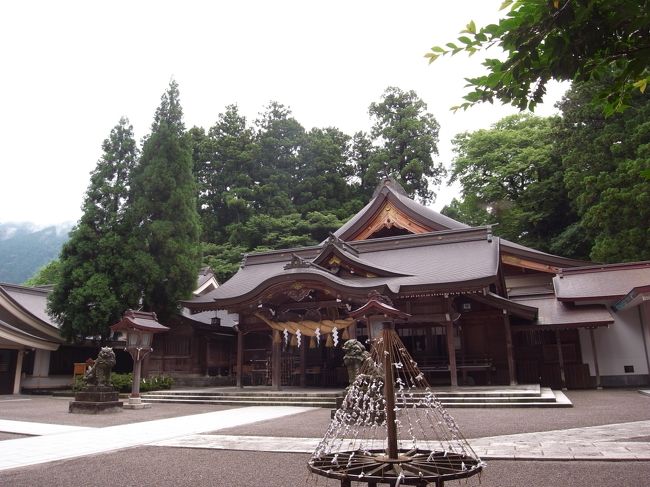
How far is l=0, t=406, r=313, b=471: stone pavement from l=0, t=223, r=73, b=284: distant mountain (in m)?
72.1

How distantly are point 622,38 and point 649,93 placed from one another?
20876 mm

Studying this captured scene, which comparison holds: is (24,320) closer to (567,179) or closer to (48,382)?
(48,382)

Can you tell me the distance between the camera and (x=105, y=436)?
824 cm

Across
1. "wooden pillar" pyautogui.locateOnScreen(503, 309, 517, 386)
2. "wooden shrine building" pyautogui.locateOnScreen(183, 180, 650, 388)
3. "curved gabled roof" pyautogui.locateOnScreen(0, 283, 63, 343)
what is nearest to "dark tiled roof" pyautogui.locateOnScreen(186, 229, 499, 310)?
"wooden shrine building" pyautogui.locateOnScreen(183, 180, 650, 388)

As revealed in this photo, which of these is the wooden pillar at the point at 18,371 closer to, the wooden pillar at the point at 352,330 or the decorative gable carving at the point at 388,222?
the wooden pillar at the point at 352,330

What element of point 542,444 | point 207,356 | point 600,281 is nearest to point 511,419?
point 542,444

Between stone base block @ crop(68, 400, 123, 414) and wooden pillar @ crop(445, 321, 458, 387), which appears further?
wooden pillar @ crop(445, 321, 458, 387)

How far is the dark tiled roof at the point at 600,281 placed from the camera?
52.3 feet

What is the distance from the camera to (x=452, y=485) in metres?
4.66

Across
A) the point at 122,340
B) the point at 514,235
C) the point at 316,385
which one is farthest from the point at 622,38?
the point at 514,235

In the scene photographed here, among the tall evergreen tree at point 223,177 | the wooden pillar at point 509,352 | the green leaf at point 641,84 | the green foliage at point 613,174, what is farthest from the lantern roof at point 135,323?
the tall evergreen tree at point 223,177

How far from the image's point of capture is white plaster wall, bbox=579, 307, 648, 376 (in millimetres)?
15836

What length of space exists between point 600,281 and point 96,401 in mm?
16638

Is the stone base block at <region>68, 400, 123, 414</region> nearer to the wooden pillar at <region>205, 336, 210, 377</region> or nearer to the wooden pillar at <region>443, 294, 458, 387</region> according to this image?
the wooden pillar at <region>205, 336, 210, 377</region>
